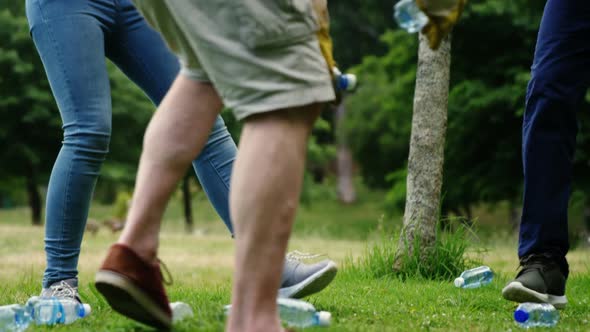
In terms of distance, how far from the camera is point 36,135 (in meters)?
21.5

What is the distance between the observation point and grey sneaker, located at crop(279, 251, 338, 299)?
2.88m

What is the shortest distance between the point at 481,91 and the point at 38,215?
14.4 m

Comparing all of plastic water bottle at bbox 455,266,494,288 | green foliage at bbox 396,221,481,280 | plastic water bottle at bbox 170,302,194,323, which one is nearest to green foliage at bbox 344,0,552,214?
green foliage at bbox 396,221,481,280

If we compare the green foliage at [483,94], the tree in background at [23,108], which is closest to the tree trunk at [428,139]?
the green foliage at [483,94]

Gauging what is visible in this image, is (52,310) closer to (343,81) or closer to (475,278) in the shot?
(343,81)

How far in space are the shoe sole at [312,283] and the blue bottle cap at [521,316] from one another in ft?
2.28

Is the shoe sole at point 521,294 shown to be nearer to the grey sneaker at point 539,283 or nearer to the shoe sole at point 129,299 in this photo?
the grey sneaker at point 539,283

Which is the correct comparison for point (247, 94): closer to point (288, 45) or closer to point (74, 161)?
point (288, 45)

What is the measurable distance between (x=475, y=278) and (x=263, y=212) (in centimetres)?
253

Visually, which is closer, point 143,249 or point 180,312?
point 143,249

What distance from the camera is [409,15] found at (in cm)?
238

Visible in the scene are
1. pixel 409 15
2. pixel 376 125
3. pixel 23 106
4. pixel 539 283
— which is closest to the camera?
pixel 409 15

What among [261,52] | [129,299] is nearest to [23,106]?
[129,299]

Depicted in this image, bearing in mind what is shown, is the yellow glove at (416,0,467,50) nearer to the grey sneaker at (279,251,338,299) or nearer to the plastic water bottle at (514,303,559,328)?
the grey sneaker at (279,251,338,299)
